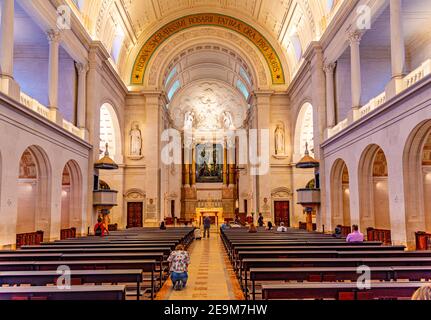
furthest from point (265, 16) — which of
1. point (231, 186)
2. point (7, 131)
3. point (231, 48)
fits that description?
point (7, 131)

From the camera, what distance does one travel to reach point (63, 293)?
4883 mm

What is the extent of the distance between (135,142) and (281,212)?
452 inches

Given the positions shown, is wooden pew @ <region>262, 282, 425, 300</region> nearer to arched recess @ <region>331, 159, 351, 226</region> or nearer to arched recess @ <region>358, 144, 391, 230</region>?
arched recess @ <region>358, 144, 391, 230</region>

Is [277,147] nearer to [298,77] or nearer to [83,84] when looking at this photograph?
[298,77]

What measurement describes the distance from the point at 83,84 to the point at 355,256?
56.5ft

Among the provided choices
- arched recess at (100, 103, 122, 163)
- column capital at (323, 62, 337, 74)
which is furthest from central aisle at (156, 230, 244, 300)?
arched recess at (100, 103, 122, 163)

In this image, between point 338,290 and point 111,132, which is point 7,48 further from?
point 111,132

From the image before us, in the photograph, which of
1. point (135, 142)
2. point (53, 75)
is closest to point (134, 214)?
point (135, 142)

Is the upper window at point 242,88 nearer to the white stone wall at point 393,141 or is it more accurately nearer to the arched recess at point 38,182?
the white stone wall at point 393,141

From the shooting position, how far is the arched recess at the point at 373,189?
1697 cm

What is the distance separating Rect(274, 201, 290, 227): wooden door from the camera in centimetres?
2941

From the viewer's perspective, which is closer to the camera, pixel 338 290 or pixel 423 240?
Result: pixel 338 290

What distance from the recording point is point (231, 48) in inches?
1216

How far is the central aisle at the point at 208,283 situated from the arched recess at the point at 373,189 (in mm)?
6544
